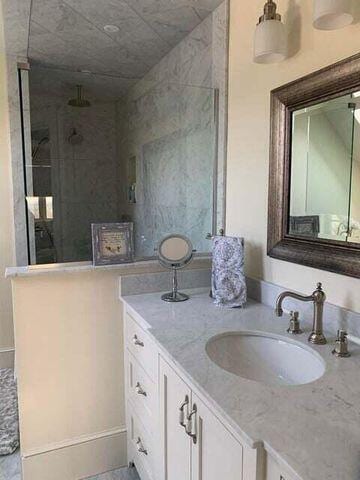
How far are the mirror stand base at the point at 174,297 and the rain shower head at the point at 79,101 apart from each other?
161 centimetres

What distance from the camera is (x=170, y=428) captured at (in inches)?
50.2

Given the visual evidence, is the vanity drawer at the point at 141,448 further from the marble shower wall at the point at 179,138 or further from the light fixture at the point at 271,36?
the light fixture at the point at 271,36

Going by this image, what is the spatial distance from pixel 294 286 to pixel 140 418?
90 cm

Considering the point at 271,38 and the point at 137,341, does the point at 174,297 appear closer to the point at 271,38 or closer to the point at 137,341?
the point at 137,341

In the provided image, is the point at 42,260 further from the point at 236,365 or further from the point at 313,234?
the point at 313,234

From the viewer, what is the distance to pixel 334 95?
1306mm

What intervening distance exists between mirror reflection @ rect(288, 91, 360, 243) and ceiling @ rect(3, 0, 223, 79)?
0.99m

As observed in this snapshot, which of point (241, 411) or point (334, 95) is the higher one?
point (334, 95)

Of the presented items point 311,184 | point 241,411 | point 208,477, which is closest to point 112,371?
point 208,477

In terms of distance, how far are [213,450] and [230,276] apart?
2.71 feet

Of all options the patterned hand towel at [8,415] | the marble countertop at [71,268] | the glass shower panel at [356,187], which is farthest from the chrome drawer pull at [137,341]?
the patterned hand towel at [8,415]

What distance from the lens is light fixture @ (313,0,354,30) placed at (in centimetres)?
113

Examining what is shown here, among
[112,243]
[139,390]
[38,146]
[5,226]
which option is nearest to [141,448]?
[139,390]

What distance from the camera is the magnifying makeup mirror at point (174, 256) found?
179cm
